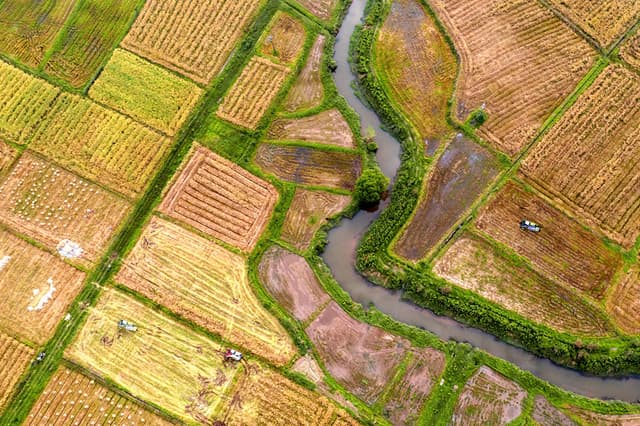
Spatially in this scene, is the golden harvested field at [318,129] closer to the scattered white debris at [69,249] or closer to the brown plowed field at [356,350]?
the brown plowed field at [356,350]

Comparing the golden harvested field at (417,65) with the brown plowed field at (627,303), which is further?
the golden harvested field at (417,65)

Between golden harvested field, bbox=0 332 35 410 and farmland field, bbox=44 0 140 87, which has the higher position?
farmland field, bbox=44 0 140 87

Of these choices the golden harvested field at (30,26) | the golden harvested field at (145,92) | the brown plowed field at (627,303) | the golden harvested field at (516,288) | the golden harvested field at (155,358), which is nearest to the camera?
the golden harvested field at (155,358)

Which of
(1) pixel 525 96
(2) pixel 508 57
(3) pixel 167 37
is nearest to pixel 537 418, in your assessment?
(1) pixel 525 96

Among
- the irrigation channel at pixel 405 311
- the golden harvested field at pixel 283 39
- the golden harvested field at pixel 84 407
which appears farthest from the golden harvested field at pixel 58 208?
the golden harvested field at pixel 283 39

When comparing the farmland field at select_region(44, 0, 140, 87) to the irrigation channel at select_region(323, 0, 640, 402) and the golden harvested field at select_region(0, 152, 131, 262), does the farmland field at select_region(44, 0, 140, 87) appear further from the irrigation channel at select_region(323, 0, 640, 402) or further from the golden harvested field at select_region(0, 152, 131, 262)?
the irrigation channel at select_region(323, 0, 640, 402)

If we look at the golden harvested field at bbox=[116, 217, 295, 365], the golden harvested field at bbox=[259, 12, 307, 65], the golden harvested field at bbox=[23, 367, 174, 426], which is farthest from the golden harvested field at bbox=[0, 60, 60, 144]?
the golden harvested field at bbox=[23, 367, 174, 426]
